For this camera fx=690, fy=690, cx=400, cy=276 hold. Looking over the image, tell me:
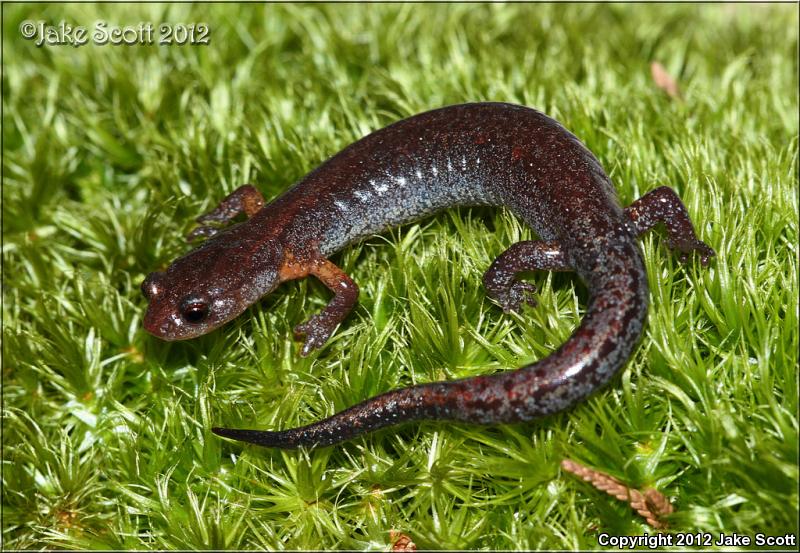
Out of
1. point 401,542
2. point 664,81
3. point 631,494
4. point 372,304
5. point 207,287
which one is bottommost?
point 401,542

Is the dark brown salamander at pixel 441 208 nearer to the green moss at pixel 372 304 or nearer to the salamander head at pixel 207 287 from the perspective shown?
the salamander head at pixel 207 287

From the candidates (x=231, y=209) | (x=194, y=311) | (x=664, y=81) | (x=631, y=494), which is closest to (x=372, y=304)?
(x=194, y=311)

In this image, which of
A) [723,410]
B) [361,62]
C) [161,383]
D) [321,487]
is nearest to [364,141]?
[361,62]

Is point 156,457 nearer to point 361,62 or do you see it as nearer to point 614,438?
point 614,438

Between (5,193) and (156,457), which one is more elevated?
(5,193)

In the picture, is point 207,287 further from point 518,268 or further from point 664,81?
point 664,81

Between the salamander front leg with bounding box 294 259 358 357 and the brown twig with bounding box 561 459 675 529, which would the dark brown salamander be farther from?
the brown twig with bounding box 561 459 675 529
